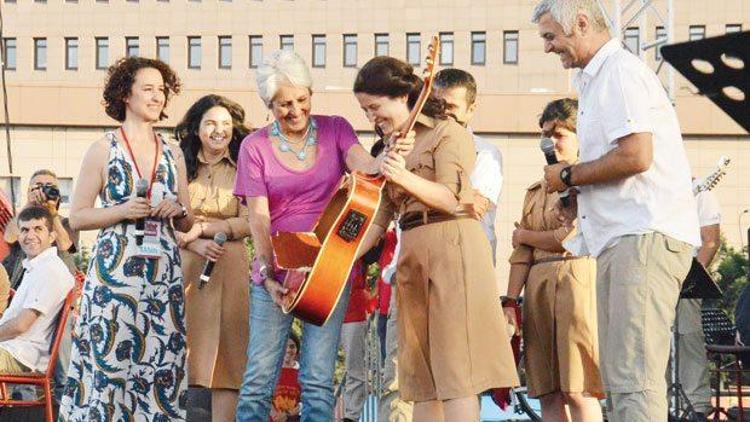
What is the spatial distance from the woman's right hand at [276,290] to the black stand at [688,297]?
3.29 metres

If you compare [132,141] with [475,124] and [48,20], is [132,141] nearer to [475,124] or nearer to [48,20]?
[475,124]

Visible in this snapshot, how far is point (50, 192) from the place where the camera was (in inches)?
459

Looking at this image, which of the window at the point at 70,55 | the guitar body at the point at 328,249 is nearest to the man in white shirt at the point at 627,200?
the guitar body at the point at 328,249

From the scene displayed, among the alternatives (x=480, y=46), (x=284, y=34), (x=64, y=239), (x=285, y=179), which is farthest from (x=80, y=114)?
(x=285, y=179)

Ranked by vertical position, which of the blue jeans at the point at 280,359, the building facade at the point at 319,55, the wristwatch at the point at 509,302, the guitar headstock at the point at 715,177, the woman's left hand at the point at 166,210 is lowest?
the blue jeans at the point at 280,359

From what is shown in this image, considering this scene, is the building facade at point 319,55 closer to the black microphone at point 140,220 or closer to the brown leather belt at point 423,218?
the black microphone at point 140,220

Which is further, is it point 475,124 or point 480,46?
point 480,46

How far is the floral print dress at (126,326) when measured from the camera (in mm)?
8055

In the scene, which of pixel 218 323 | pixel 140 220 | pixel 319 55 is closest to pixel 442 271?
pixel 140 220

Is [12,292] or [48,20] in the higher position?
[48,20]

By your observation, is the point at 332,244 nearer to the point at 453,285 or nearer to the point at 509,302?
the point at 453,285

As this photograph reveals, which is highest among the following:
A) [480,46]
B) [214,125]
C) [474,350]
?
[480,46]

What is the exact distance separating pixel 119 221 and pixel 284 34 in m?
63.4

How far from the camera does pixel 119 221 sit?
8.04 meters
